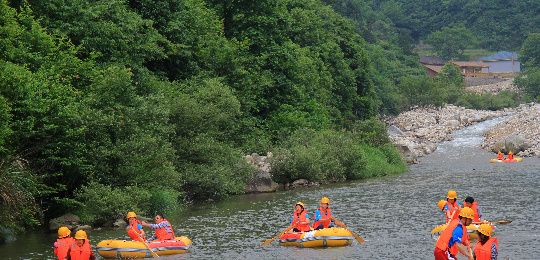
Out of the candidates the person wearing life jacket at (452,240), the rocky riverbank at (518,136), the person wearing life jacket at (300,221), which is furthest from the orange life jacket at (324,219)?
the rocky riverbank at (518,136)

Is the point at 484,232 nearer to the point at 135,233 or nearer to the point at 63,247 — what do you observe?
the point at 63,247

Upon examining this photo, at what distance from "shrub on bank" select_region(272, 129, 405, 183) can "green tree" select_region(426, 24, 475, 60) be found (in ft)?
346

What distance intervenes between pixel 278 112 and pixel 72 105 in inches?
980

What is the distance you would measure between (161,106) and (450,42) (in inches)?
5097

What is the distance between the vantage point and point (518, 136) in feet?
221

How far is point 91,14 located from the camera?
127 feet

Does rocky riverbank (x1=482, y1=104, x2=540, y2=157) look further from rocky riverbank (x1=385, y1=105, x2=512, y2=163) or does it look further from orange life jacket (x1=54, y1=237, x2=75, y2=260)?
orange life jacket (x1=54, y1=237, x2=75, y2=260)

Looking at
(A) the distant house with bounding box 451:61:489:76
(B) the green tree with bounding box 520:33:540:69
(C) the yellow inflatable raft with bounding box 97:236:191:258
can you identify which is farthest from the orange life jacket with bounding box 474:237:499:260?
(A) the distant house with bounding box 451:61:489:76

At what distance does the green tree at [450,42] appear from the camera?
159 metres

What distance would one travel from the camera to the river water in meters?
26.5

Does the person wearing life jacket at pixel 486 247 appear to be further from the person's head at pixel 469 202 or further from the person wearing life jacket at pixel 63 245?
the person wearing life jacket at pixel 63 245

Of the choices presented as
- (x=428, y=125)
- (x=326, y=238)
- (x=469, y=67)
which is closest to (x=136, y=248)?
(x=326, y=238)

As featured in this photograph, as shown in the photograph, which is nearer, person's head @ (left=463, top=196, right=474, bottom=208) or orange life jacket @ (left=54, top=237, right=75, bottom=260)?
orange life jacket @ (left=54, top=237, right=75, bottom=260)

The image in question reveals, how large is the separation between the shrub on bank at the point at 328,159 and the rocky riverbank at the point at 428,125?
8569 millimetres
